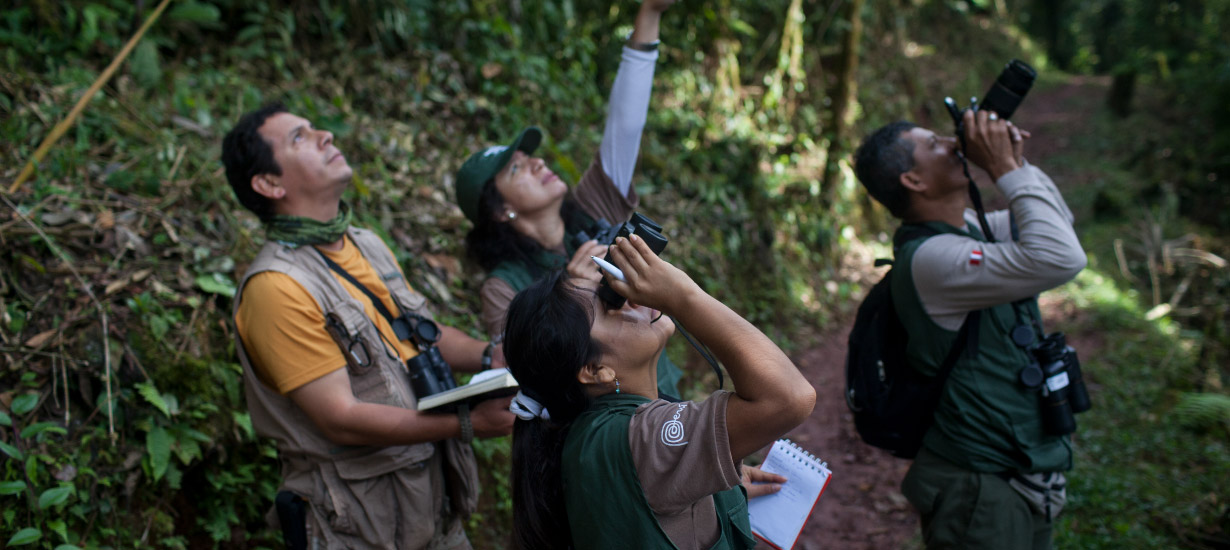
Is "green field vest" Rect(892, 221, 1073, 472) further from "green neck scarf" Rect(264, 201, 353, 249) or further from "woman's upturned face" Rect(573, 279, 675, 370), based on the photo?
"green neck scarf" Rect(264, 201, 353, 249)

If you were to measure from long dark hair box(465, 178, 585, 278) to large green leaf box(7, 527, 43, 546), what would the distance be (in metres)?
1.87

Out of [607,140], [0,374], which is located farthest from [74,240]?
[607,140]

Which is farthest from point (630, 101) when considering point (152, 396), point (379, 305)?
point (152, 396)

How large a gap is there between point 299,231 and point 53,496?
4.49ft

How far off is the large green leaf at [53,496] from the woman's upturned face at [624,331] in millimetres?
2260

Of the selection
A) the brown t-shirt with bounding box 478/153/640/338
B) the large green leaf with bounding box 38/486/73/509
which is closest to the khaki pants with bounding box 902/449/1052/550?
the brown t-shirt with bounding box 478/153/640/338

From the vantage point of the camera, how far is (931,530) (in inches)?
115

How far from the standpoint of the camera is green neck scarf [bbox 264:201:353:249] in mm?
2645

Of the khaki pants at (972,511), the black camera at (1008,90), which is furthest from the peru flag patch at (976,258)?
the khaki pants at (972,511)

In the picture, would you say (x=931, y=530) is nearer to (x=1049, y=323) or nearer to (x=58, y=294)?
(x=58, y=294)

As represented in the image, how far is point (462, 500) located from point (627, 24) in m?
7.40

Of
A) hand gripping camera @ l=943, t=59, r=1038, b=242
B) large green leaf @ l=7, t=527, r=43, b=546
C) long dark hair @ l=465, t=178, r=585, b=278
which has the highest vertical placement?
hand gripping camera @ l=943, t=59, r=1038, b=242

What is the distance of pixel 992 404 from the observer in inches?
108

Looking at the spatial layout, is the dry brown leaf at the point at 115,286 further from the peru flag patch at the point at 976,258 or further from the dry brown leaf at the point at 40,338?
the peru flag patch at the point at 976,258
